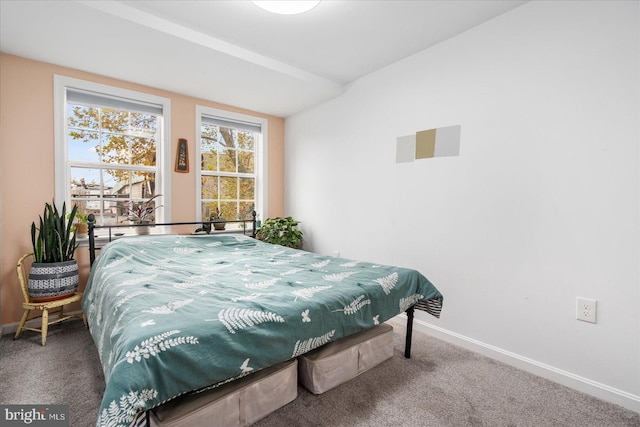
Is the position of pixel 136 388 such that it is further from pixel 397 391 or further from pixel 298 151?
pixel 298 151

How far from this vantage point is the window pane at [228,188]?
389 centimetres

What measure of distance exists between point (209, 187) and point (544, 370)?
3.68 m

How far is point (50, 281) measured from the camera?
235 cm

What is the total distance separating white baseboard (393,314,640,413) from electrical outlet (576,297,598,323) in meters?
0.37

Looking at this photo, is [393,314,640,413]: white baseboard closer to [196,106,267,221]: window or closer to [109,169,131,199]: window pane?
[196,106,267,221]: window

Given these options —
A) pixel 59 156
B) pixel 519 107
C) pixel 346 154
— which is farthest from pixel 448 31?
pixel 59 156

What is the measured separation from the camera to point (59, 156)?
8.99ft

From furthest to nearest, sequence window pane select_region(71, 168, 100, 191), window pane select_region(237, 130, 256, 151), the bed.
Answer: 1. window pane select_region(237, 130, 256, 151)
2. window pane select_region(71, 168, 100, 191)
3. the bed

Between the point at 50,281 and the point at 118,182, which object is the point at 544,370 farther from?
the point at 118,182

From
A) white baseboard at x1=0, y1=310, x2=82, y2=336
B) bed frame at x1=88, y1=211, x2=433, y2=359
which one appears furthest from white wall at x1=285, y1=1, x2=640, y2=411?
white baseboard at x1=0, y1=310, x2=82, y2=336

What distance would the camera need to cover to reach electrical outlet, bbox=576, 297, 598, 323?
5.90 feet

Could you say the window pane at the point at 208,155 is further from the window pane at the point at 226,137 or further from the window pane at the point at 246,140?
the window pane at the point at 246,140

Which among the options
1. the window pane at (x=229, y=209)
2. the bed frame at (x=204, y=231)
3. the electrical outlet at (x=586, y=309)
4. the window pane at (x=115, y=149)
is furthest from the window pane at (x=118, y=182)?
the electrical outlet at (x=586, y=309)

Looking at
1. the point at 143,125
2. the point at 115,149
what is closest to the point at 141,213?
the point at 115,149
